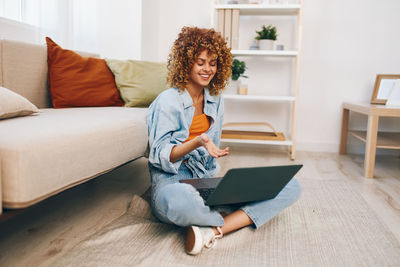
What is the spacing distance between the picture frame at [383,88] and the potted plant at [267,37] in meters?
0.91

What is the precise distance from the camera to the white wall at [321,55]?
2801 millimetres

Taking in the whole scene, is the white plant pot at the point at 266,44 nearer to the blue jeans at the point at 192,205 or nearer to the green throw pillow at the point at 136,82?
the green throw pillow at the point at 136,82

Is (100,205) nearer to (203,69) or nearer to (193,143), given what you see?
(193,143)

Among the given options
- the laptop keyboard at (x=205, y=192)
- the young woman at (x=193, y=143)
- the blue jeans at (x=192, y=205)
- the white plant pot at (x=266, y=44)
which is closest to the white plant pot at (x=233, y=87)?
the white plant pot at (x=266, y=44)

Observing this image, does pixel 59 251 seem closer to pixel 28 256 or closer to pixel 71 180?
pixel 28 256

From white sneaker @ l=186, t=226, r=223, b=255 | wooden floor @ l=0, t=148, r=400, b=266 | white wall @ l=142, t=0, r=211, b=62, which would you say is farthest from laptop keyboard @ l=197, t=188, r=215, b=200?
white wall @ l=142, t=0, r=211, b=62

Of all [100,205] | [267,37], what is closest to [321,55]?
[267,37]

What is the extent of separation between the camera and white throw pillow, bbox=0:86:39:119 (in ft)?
3.68

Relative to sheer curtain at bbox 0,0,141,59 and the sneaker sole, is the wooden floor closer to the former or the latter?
the sneaker sole

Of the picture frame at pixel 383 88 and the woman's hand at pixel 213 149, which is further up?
the picture frame at pixel 383 88

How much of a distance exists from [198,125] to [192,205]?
1.48 feet

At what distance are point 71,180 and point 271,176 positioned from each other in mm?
613

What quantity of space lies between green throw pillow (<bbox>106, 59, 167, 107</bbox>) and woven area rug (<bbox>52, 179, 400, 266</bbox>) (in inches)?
28.3

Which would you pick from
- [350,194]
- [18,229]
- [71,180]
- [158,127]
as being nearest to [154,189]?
[158,127]
